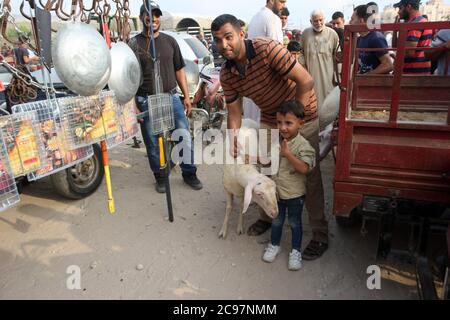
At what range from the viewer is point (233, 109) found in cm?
284

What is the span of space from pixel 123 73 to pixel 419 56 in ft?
10.2

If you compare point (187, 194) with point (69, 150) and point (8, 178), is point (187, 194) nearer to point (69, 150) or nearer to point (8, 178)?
point (69, 150)

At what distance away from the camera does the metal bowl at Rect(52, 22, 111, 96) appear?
6.60 feet

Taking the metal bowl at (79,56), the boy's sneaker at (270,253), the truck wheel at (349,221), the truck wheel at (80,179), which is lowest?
the boy's sneaker at (270,253)

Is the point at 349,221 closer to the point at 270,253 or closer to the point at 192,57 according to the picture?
the point at 270,253

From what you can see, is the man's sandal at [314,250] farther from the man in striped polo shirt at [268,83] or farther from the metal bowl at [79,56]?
the metal bowl at [79,56]

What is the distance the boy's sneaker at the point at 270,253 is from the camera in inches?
107

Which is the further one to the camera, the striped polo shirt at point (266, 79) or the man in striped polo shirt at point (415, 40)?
the man in striped polo shirt at point (415, 40)

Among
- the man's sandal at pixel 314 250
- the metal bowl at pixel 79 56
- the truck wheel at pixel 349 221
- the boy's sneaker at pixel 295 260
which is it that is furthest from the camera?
the truck wheel at pixel 349 221

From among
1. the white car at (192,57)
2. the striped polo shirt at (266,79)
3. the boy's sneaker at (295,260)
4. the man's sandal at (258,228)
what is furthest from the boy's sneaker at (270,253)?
the white car at (192,57)

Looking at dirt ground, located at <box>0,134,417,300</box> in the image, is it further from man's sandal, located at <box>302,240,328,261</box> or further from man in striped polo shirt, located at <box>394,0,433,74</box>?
man in striped polo shirt, located at <box>394,0,433,74</box>

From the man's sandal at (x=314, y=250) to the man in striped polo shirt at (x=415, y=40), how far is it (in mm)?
2289
